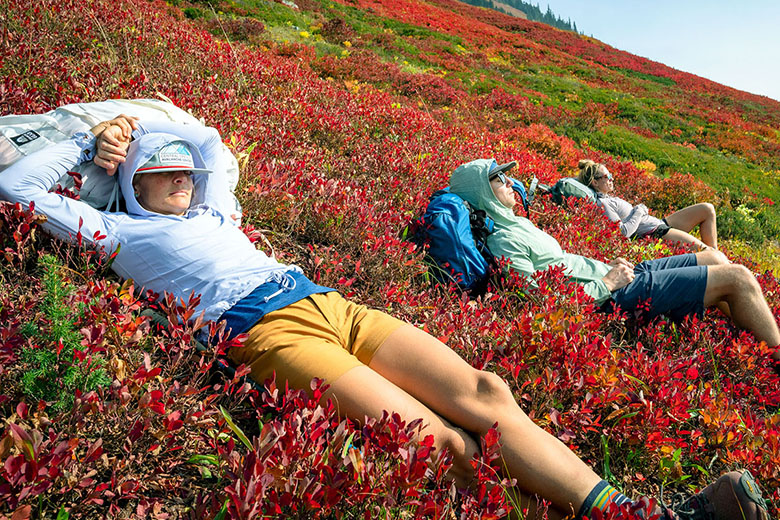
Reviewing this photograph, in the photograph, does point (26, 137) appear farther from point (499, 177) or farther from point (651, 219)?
point (651, 219)

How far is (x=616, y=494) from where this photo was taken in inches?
78.8

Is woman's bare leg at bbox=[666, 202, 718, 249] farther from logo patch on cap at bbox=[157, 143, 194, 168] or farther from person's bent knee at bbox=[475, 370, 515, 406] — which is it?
logo patch on cap at bbox=[157, 143, 194, 168]

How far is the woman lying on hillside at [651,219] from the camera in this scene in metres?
6.81

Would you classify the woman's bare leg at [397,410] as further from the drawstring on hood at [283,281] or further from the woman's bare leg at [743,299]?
the woman's bare leg at [743,299]

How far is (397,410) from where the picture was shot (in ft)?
6.81

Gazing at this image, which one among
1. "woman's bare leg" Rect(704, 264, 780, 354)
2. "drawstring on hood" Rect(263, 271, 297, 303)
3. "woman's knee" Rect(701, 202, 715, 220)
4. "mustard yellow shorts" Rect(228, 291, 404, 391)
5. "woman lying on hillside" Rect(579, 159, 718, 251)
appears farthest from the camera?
"woman's knee" Rect(701, 202, 715, 220)

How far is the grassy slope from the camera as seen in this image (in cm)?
173

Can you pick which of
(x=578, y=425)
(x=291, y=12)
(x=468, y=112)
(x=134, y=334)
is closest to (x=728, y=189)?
(x=468, y=112)

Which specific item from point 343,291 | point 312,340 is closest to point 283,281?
point 312,340

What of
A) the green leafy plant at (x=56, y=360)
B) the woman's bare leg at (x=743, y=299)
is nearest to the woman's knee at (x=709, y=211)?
the woman's bare leg at (x=743, y=299)

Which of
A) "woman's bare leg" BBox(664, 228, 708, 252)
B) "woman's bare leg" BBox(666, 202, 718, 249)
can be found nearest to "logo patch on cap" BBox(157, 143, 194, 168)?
"woman's bare leg" BBox(664, 228, 708, 252)

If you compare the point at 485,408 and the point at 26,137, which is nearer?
the point at 485,408

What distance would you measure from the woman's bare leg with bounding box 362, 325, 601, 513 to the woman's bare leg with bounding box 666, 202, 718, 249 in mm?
6620

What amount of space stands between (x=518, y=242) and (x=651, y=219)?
4175mm
